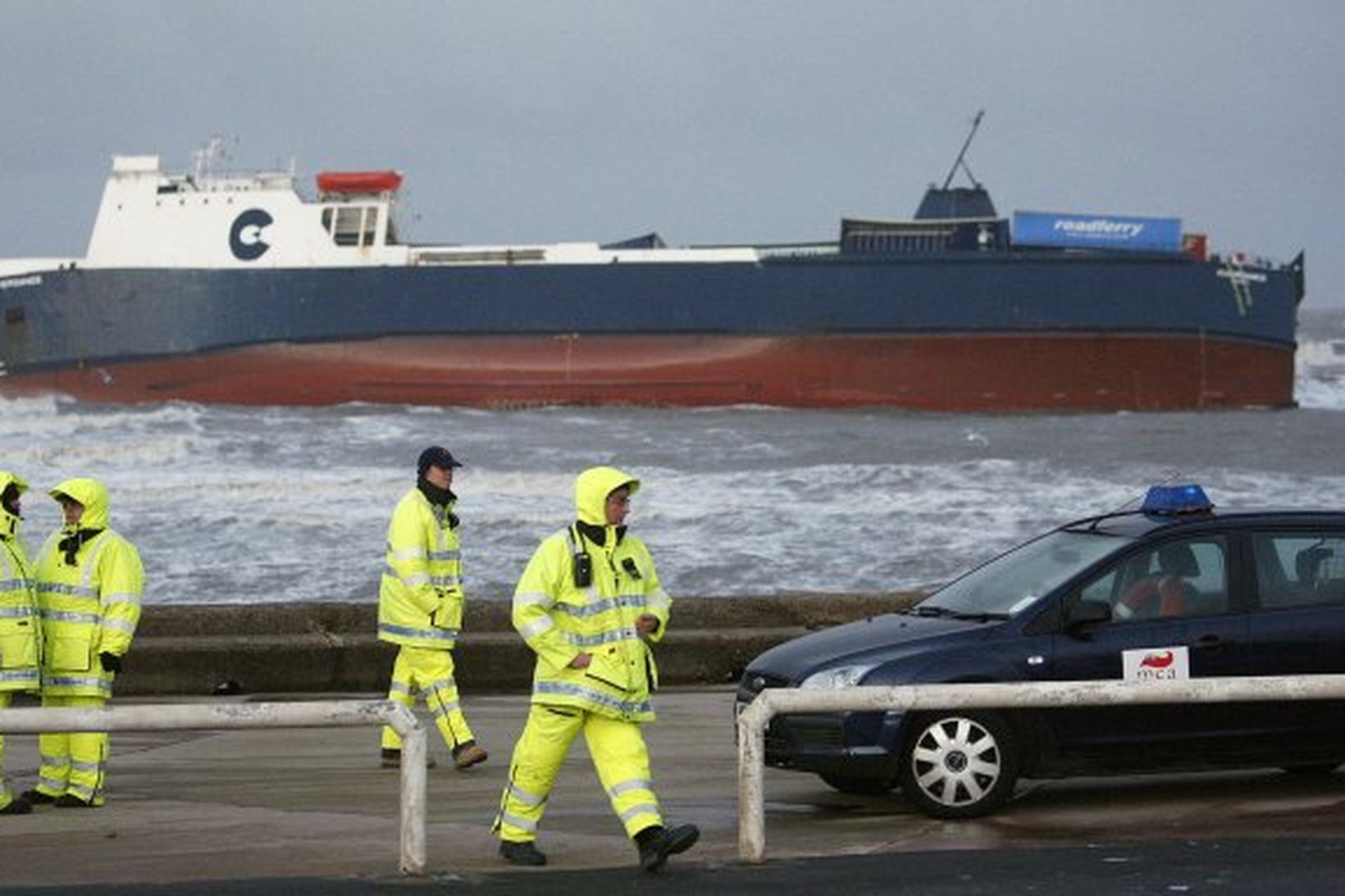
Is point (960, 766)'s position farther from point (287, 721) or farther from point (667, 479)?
point (667, 479)

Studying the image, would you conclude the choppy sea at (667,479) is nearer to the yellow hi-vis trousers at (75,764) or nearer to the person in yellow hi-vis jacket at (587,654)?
the yellow hi-vis trousers at (75,764)

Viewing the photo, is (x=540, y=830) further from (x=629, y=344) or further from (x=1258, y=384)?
(x=1258, y=384)

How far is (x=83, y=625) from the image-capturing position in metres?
9.29

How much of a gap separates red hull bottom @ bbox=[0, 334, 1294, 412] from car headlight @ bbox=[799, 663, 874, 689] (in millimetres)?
42148

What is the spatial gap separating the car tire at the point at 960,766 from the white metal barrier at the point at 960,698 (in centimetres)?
78

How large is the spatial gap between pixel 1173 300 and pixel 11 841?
1832 inches

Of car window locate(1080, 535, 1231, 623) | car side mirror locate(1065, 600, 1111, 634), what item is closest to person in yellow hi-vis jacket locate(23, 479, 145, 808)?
car side mirror locate(1065, 600, 1111, 634)

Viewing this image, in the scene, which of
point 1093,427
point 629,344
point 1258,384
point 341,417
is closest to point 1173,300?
point 1258,384

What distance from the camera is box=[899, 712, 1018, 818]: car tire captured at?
8.73 meters

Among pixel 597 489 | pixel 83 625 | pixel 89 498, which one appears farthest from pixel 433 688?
pixel 597 489

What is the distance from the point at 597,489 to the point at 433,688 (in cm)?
294

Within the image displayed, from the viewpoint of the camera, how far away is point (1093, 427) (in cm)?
4703

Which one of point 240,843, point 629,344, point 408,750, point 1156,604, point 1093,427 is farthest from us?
point 629,344

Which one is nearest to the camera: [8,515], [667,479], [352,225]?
[8,515]
